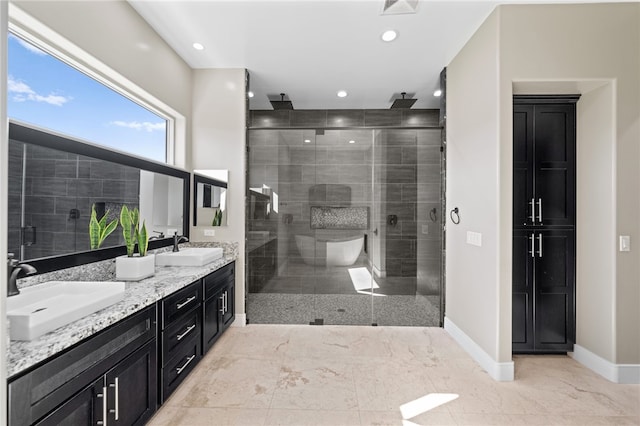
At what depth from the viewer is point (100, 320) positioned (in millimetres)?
1293

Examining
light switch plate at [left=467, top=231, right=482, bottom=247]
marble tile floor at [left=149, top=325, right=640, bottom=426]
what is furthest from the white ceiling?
marble tile floor at [left=149, top=325, right=640, bottom=426]

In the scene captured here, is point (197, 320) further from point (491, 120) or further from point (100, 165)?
point (491, 120)

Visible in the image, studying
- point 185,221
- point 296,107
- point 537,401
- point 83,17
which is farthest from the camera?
point 296,107

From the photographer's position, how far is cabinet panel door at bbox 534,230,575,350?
246 centimetres

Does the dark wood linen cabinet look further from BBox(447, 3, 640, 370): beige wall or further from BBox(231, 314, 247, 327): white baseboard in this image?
BBox(231, 314, 247, 327): white baseboard

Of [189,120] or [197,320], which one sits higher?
[189,120]

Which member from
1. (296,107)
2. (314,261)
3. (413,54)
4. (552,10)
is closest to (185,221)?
(314,261)

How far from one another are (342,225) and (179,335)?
6.73 ft

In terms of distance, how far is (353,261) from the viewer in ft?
11.2

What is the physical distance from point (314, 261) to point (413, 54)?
255cm

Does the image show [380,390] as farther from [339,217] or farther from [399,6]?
[399,6]

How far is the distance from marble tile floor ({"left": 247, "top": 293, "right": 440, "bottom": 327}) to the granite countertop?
1251 mm

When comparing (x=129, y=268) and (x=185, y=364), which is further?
(x=185, y=364)

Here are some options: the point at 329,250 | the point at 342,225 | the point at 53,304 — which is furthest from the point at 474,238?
the point at 53,304
